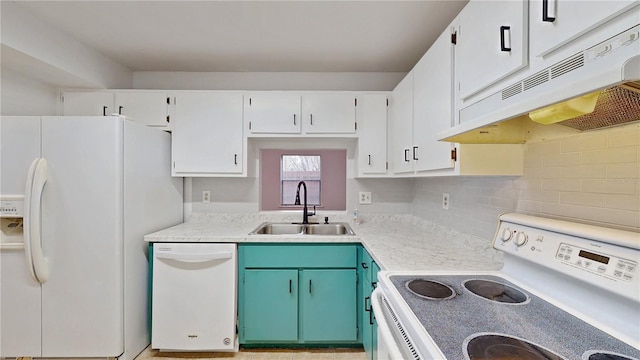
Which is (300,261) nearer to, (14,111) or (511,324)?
(511,324)

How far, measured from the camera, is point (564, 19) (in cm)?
74

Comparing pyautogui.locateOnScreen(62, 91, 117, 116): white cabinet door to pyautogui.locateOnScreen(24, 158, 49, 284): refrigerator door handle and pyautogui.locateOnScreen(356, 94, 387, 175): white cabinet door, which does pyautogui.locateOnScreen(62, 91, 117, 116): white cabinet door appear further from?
pyautogui.locateOnScreen(356, 94, 387, 175): white cabinet door

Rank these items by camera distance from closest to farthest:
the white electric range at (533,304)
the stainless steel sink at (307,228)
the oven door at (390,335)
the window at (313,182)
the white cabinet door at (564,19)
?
the white cabinet door at (564,19), the white electric range at (533,304), the oven door at (390,335), the stainless steel sink at (307,228), the window at (313,182)

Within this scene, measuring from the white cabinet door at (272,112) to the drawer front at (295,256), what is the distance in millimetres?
949

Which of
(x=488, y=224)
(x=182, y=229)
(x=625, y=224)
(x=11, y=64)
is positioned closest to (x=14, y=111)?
(x=11, y=64)

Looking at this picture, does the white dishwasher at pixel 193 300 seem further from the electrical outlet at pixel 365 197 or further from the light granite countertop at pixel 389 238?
the electrical outlet at pixel 365 197

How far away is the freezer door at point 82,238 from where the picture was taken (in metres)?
1.79

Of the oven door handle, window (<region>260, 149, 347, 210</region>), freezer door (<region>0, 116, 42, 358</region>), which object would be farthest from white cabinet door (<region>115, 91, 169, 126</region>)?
the oven door handle

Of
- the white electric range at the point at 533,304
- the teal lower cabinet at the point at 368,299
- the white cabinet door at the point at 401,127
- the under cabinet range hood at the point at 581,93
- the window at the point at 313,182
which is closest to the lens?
the under cabinet range hood at the point at 581,93

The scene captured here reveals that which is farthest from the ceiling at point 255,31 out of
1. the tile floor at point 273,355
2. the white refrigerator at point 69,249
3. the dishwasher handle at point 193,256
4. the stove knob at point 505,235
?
the tile floor at point 273,355

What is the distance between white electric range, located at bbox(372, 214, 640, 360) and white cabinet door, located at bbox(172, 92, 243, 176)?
1.71 meters

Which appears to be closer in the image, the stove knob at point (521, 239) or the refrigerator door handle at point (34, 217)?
the stove knob at point (521, 239)

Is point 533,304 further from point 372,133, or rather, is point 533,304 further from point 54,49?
point 54,49

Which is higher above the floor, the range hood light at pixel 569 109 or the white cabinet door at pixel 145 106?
the white cabinet door at pixel 145 106
